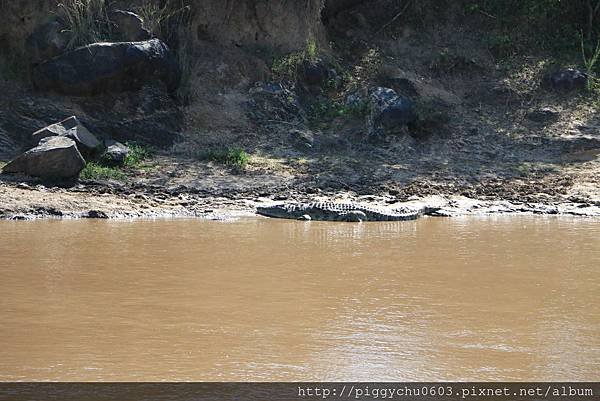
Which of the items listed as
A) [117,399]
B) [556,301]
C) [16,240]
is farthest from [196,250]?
[117,399]

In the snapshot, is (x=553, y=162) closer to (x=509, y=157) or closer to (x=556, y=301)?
(x=509, y=157)

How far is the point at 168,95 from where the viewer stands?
488 inches

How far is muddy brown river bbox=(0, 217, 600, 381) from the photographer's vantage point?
3957mm

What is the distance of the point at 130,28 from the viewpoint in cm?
1234

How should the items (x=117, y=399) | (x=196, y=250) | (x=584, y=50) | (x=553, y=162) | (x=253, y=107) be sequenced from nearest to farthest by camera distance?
(x=117, y=399) < (x=196, y=250) < (x=553, y=162) < (x=253, y=107) < (x=584, y=50)

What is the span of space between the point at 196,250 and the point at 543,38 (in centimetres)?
1021

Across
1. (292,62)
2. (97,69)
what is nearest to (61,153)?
(97,69)

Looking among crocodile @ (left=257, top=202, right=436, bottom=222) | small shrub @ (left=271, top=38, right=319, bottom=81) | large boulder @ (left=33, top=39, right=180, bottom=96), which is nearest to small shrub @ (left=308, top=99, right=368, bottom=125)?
small shrub @ (left=271, top=38, right=319, bottom=81)

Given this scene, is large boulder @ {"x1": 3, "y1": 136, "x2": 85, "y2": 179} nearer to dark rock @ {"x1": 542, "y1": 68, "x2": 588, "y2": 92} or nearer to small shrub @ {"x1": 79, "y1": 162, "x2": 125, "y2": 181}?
small shrub @ {"x1": 79, "y1": 162, "x2": 125, "y2": 181}

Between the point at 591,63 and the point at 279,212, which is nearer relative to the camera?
the point at 279,212

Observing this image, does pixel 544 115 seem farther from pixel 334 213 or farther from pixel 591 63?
pixel 334 213

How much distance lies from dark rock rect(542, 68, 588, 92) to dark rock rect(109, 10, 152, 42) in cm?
687

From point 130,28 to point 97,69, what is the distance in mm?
1038

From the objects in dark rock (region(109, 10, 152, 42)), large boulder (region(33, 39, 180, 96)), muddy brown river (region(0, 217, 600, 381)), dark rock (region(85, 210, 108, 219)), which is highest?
dark rock (region(109, 10, 152, 42))
